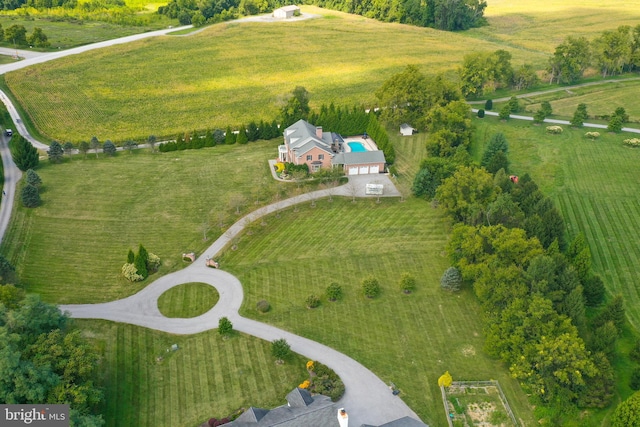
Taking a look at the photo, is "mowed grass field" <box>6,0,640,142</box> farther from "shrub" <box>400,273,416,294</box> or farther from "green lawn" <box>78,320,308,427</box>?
"shrub" <box>400,273,416,294</box>

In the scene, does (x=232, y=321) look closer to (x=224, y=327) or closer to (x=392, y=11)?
(x=224, y=327)

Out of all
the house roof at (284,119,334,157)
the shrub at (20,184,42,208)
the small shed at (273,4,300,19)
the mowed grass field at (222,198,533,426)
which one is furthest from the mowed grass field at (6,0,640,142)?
the mowed grass field at (222,198,533,426)

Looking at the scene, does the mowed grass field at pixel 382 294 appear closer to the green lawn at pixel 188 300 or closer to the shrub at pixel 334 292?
the shrub at pixel 334 292

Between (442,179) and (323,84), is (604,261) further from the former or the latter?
(323,84)

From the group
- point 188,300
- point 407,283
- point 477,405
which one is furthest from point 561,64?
point 188,300

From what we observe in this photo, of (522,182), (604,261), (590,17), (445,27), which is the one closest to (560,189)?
(522,182)

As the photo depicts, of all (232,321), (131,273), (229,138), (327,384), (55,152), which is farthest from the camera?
(229,138)

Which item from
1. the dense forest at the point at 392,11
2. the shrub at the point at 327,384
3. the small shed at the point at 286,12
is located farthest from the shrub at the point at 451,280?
the small shed at the point at 286,12
